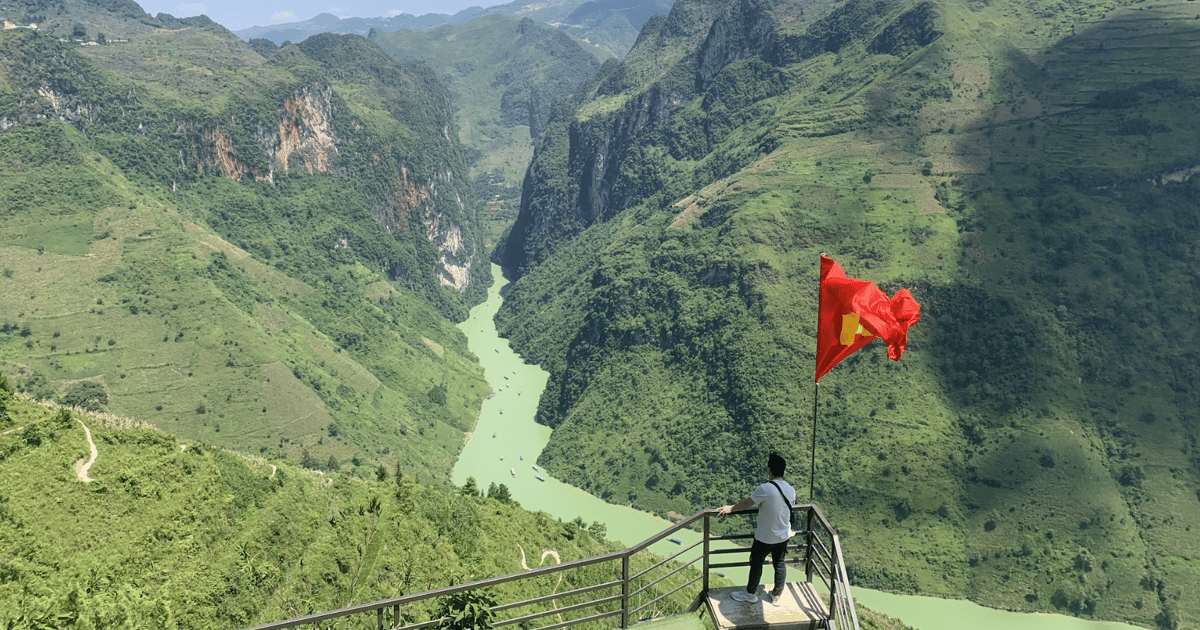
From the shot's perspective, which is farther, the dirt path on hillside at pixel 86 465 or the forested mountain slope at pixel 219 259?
the forested mountain slope at pixel 219 259

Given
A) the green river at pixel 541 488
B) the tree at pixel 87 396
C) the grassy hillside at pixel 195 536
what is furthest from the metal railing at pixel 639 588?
the tree at pixel 87 396

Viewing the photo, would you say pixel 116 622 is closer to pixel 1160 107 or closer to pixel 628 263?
pixel 628 263

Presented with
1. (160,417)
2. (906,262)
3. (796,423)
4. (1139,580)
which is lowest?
(1139,580)

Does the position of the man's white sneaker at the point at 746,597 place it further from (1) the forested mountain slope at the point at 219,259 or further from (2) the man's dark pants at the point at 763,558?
(1) the forested mountain slope at the point at 219,259

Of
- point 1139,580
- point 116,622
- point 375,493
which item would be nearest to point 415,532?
point 375,493

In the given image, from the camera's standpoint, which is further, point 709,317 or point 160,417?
point 709,317

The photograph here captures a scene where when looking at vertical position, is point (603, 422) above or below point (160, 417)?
below

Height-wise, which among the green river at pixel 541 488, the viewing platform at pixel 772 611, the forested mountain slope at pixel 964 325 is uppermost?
the viewing platform at pixel 772 611
